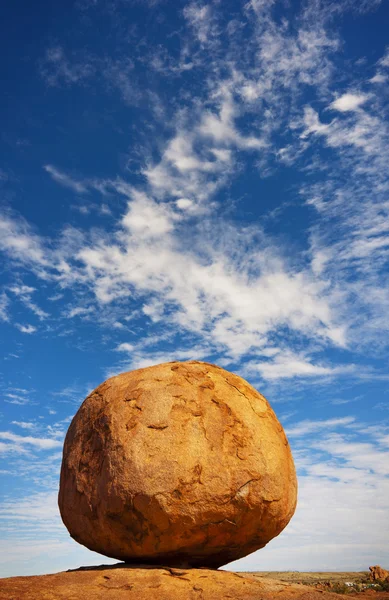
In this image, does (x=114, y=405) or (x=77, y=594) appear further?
(x=114, y=405)

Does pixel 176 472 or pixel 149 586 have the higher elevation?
pixel 176 472

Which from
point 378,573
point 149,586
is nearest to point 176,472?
point 149,586

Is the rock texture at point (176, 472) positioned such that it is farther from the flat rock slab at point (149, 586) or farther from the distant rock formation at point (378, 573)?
the distant rock formation at point (378, 573)

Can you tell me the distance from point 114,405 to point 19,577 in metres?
2.99

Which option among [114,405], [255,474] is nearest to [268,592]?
[255,474]

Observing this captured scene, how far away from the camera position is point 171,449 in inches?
310

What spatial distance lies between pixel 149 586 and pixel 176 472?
159cm

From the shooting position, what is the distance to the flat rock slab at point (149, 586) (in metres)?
Answer: 7.05

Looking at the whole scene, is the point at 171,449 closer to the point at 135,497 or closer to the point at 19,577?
Result: the point at 135,497

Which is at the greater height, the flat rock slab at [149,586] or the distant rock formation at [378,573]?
the distant rock formation at [378,573]

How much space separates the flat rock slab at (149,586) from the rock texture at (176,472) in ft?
1.52

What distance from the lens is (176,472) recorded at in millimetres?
7703

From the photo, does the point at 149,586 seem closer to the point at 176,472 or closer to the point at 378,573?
the point at 176,472

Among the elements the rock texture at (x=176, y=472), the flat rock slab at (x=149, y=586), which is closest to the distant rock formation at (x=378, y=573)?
the rock texture at (x=176, y=472)
